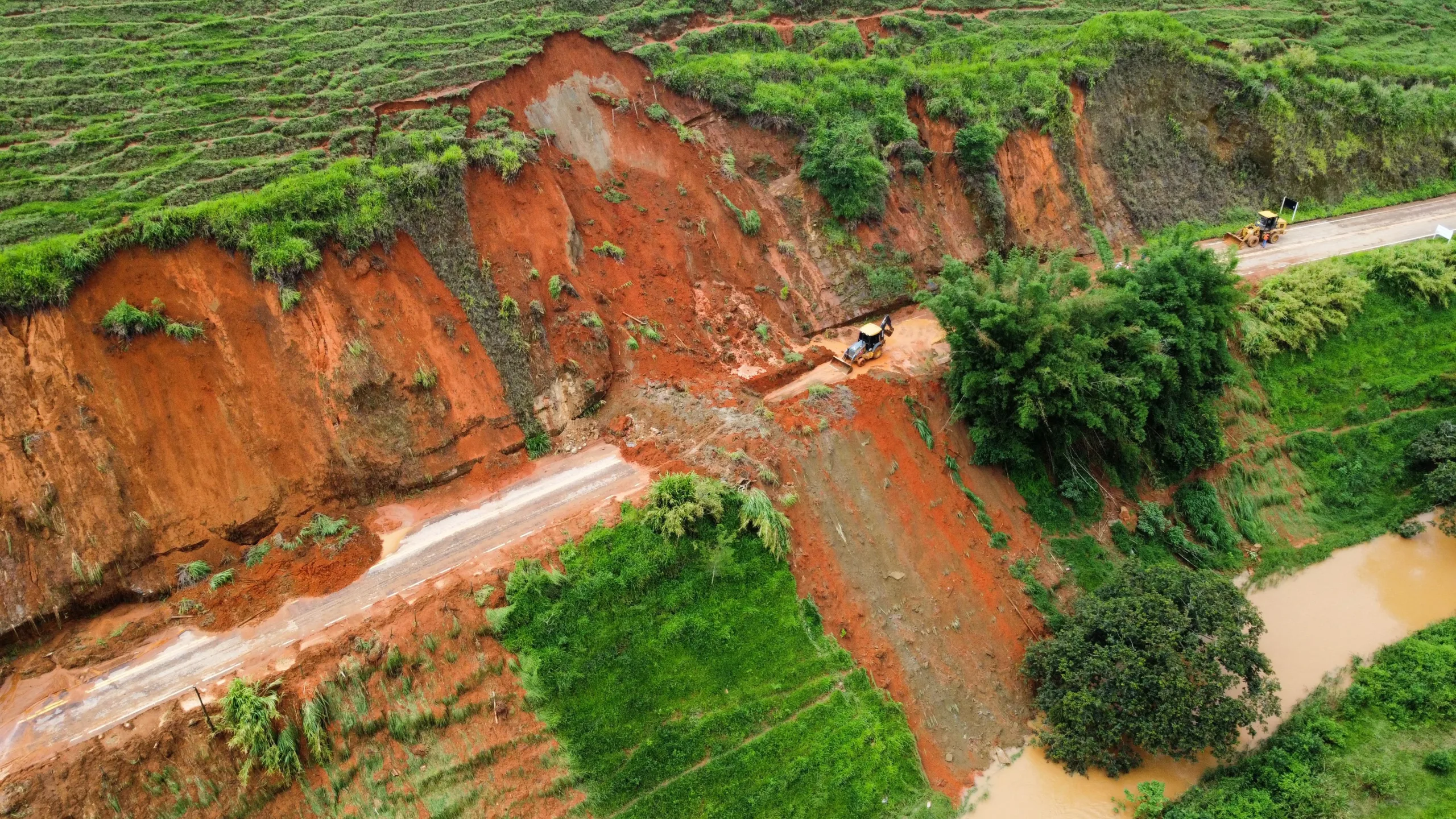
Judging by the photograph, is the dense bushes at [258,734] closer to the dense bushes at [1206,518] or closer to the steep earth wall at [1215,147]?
the dense bushes at [1206,518]

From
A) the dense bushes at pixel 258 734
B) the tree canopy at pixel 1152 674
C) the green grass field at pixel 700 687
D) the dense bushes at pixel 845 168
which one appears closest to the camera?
the dense bushes at pixel 258 734

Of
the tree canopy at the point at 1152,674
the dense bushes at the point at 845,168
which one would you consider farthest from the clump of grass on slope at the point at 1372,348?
the dense bushes at the point at 845,168

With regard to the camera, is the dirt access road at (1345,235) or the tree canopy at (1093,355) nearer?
the tree canopy at (1093,355)

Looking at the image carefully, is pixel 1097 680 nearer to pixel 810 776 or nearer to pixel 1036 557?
pixel 1036 557

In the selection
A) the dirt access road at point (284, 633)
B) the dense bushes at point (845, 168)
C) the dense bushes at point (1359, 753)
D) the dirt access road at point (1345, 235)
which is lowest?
the dense bushes at point (1359, 753)

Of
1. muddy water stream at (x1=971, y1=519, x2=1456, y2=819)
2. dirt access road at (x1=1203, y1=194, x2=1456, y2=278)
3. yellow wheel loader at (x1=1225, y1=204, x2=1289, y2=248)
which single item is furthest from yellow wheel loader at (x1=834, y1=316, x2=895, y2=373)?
yellow wheel loader at (x1=1225, y1=204, x2=1289, y2=248)

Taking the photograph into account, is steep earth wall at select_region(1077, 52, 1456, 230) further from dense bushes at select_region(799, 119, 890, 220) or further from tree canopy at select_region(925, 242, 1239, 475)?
dense bushes at select_region(799, 119, 890, 220)
